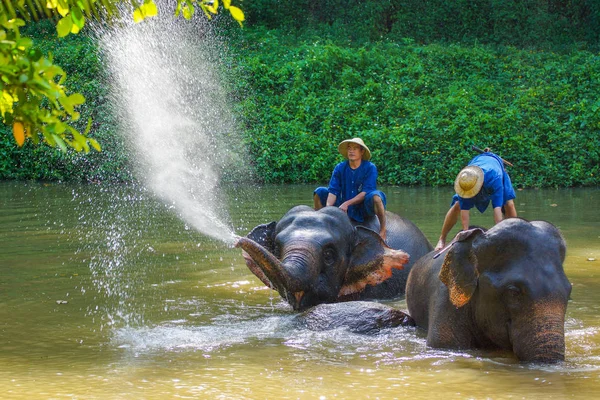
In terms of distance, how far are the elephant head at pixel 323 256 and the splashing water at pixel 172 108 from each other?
30.8 feet

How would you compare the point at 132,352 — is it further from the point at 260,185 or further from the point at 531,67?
the point at 531,67

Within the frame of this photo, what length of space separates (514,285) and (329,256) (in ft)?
8.66

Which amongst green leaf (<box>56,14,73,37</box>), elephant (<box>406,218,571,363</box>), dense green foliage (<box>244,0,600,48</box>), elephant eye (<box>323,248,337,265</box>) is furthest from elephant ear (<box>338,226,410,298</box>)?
dense green foliage (<box>244,0,600,48</box>)

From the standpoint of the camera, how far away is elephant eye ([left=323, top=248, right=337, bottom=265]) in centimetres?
802

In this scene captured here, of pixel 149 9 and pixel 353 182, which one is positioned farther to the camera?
pixel 353 182

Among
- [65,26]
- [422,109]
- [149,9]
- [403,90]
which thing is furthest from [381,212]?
[403,90]

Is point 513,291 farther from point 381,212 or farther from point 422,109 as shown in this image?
point 422,109

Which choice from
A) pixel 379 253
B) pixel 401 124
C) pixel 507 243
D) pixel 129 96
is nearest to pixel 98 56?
pixel 129 96

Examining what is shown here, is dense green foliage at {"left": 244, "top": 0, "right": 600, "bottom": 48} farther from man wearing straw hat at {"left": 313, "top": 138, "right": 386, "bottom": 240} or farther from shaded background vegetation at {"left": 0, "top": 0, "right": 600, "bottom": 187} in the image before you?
man wearing straw hat at {"left": 313, "top": 138, "right": 386, "bottom": 240}

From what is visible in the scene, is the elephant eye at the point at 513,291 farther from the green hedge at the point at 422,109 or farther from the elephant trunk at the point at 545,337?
the green hedge at the point at 422,109

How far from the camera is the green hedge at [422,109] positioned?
19.2 meters

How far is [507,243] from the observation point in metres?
5.77

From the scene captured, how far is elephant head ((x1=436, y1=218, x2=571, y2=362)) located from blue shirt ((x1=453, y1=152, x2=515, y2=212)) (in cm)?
252

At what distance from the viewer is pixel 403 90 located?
71.2 ft
